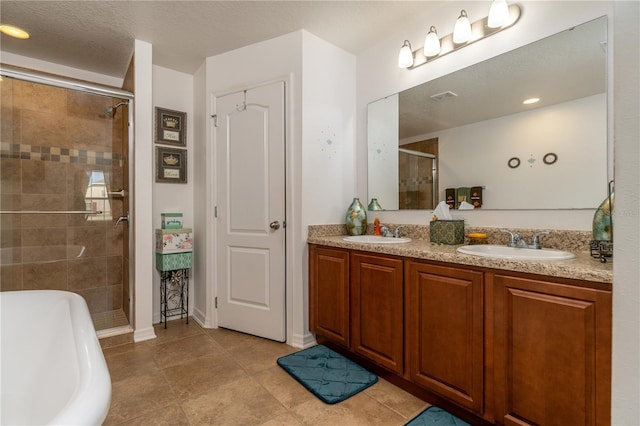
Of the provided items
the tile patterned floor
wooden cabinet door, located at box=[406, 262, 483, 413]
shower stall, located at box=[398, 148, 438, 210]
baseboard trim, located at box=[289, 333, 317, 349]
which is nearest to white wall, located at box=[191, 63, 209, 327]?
the tile patterned floor

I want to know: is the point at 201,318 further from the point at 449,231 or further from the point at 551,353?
the point at 551,353

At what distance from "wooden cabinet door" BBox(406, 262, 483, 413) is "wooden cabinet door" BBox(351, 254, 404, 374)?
0.08m

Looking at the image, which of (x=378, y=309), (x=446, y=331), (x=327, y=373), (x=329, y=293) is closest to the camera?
(x=446, y=331)

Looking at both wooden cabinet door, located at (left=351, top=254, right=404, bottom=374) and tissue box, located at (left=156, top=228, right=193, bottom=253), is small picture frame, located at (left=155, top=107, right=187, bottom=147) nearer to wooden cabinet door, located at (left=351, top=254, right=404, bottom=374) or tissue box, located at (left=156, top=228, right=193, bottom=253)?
tissue box, located at (left=156, top=228, right=193, bottom=253)

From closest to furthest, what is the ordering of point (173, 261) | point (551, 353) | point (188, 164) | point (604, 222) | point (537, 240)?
point (551, 353), point (604, 222), point (537, 240), point (173, 261), point (188, 164)

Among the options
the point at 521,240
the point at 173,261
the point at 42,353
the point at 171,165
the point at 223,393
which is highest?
the point at 171,165

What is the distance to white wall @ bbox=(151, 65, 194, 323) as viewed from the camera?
298 cm

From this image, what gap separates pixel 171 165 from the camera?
302 centimetres

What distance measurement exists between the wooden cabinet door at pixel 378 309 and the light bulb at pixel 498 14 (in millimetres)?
1485

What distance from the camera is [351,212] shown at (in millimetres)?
2572

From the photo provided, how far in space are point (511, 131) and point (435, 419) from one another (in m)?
1.66

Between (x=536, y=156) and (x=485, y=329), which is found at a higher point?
(x=536, y=156)

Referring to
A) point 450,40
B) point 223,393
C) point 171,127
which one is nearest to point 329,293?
point 223,393

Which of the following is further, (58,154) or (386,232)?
(58,154)
